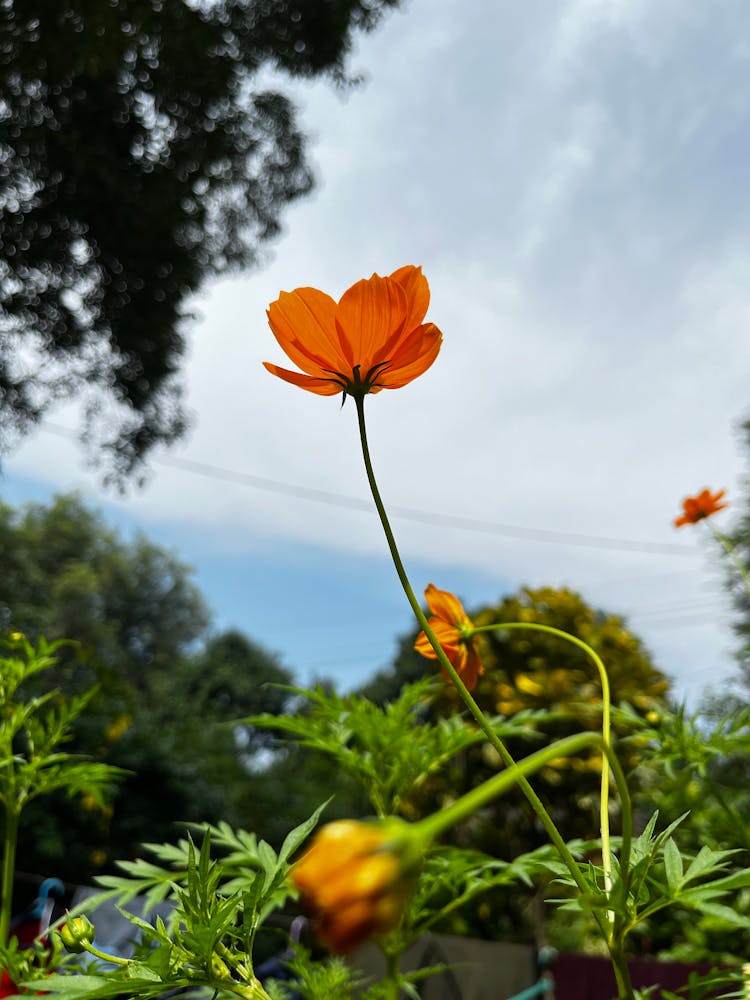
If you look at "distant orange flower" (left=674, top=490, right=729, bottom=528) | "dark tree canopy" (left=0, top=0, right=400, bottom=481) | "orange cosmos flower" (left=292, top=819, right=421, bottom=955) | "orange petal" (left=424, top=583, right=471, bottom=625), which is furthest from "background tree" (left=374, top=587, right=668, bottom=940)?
"dark tree canopy" (left=0, top=0, right=400, bottom=481)

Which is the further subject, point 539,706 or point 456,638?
point 539,706

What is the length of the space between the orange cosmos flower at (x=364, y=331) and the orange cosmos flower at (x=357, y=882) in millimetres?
339

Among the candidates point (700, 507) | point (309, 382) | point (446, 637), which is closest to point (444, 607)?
point (446, 637)

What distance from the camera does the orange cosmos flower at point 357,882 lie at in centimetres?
19

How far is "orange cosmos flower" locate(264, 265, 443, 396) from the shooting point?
48cm

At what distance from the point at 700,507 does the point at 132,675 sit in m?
18.6

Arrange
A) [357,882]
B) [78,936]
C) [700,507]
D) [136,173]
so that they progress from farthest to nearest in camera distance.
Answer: [136,173] < [700,507] < [78,936] < [357,882]

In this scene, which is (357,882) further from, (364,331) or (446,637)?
(446,637)

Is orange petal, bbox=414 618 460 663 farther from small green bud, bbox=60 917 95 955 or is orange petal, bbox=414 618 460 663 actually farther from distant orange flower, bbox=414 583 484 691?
small green bud, bbox=60 917 95 955

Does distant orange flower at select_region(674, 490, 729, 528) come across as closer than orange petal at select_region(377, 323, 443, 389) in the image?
No

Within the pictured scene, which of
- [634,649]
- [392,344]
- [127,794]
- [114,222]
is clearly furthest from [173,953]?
[114,222]

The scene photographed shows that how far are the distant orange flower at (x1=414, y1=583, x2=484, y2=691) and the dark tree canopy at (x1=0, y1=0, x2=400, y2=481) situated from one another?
651 centimetres

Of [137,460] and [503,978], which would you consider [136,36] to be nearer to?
[137,460]

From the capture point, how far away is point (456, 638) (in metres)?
0.66
